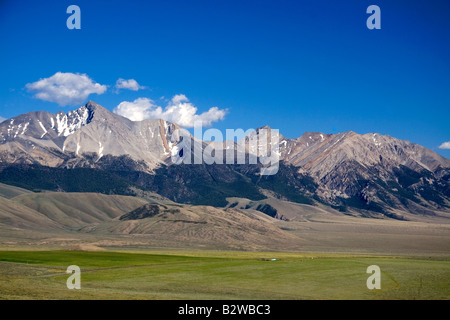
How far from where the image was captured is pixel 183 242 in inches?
7721


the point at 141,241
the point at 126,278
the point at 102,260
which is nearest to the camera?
the point at 126,278

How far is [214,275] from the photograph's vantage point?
76312 mm

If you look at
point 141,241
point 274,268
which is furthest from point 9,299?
point 141,241

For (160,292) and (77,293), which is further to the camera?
(160,292)

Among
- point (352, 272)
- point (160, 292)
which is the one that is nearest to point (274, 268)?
point (352, 272)

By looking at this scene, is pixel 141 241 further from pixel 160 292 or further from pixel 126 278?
pixel 160 292
